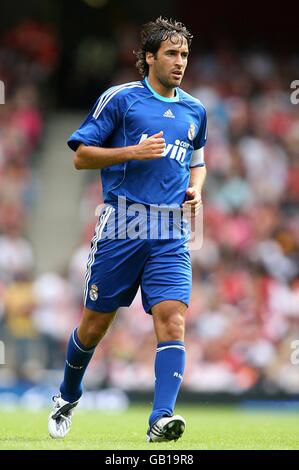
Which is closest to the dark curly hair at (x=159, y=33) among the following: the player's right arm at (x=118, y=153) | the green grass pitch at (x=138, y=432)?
the player's right arm at (x=118, y=153)

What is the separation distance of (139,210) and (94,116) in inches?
26.2

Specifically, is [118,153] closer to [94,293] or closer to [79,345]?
[94,293]

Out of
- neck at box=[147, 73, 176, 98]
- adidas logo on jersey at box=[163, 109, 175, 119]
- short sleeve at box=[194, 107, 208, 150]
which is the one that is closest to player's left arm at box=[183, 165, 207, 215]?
short sleeve at box=[194, 107, 208, 150]

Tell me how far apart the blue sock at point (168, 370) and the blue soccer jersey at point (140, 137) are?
937 millimetres

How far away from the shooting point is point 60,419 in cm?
755

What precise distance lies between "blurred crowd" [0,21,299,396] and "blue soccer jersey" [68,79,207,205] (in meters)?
6.82

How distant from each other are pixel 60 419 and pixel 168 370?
101cm

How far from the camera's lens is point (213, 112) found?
17406 mm

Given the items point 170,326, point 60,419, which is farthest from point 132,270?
point 60,419

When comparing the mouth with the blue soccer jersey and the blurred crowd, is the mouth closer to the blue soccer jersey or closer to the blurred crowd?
the blue soccer jersey

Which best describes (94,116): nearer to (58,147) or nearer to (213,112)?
(213,112)

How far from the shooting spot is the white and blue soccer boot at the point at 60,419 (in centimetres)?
748

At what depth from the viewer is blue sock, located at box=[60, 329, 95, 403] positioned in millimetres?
7469
